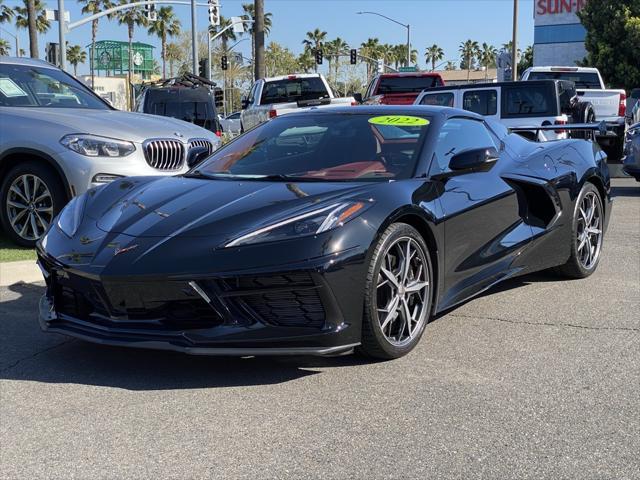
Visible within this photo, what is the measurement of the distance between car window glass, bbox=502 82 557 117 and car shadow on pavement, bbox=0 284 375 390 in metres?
8.98

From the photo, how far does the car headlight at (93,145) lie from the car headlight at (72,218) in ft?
7.24

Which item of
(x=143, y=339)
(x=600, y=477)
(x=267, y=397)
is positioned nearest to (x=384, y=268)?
(x=267, y=397)

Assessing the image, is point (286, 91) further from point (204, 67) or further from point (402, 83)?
point (204, 67)

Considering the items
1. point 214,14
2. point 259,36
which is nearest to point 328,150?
point 259,36

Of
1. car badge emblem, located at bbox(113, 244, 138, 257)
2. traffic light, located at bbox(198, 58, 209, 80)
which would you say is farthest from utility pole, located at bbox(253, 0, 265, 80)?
car badge emblem, located at bbox(113, 244, 138, 257)

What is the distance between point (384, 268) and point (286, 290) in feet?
2.07

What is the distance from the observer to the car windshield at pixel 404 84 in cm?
1803

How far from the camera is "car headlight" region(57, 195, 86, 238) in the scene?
167 inches

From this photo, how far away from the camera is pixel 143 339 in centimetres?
364

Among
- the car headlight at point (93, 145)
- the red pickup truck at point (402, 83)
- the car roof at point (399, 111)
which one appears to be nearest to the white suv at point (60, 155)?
the car headlight at point (93, 145)

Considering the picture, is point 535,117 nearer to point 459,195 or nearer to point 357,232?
point 459,195

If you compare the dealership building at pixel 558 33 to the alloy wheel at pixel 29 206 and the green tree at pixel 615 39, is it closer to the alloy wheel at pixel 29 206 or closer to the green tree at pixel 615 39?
the green tree at pixel 615 39

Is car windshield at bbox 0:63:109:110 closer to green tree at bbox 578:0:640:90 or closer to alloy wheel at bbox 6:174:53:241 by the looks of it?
alloy wheel at bbox 6:174:53:241

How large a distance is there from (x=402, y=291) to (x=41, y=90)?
211 inches
